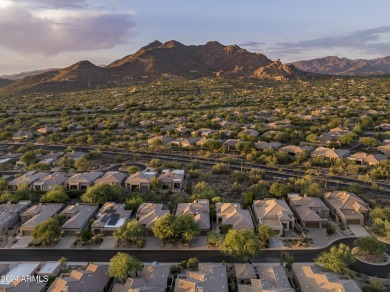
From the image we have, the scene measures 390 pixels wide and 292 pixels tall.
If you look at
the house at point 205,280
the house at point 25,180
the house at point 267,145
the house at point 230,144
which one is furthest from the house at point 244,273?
the house at point 230,144

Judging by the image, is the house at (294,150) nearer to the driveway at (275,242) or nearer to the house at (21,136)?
the driveway at (275,242)

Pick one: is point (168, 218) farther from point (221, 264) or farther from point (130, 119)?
point (130, 119)

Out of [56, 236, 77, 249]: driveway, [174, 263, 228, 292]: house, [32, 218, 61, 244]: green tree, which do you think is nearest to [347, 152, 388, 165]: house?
[174, 263, 228, 292]: house

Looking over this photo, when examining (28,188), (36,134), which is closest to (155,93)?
(36,134)

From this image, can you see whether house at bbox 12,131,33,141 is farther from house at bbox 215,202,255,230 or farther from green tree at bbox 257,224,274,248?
green tree at bbox 257,224,274,248

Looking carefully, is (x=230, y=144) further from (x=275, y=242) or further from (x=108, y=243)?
(x=108, y=243)

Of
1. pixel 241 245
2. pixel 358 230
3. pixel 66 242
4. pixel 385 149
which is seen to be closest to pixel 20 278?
pixel 66 242
